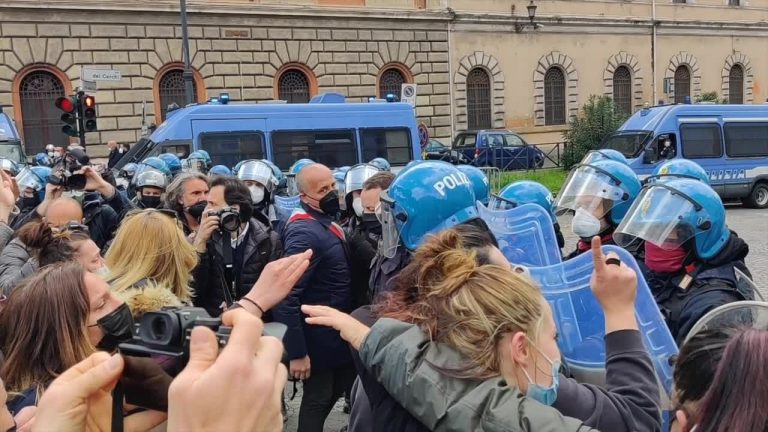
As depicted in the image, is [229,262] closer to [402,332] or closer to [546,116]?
[402,332]

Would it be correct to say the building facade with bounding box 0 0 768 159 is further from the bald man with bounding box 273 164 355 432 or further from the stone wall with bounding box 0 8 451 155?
the bald man with bounding box 273 164 355 432

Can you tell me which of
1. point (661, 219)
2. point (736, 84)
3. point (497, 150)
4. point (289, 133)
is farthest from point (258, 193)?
point (736, 84)

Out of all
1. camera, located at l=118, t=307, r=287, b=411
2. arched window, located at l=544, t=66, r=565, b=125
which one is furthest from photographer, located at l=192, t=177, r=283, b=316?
arched window, located at l=544, t=66, r=565, b=125

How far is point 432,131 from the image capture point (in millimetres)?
26562

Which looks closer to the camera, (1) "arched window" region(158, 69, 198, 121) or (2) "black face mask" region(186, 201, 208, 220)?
(2) "black face mask" region(186, 201, 208, 220)

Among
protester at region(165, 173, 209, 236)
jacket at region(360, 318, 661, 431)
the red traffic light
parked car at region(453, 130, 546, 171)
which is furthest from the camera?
parked car at region(453, 130, 546, 171)

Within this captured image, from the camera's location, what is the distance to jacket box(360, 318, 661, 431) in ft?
4.80

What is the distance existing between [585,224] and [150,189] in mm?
4199

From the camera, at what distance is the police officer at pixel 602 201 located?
3627mm

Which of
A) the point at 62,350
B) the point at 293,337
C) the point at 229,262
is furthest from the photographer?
the point at 229,262

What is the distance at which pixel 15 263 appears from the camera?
3.95 m

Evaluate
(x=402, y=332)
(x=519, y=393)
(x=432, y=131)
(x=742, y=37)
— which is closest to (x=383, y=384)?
(x=402, y=332)

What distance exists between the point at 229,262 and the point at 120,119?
1918 centimetres

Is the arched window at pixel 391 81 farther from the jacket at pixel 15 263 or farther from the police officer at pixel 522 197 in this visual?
the jacket at pixel 15 263
